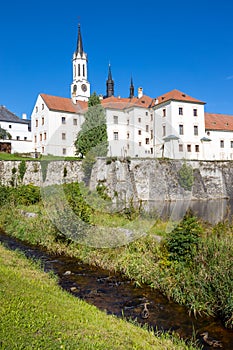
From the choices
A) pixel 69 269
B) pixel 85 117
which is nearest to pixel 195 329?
pixel 69 269

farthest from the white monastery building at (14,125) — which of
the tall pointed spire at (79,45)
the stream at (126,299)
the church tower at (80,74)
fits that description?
the stream at (126,299)

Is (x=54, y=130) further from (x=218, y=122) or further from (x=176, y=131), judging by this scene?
(x=218, y=122)

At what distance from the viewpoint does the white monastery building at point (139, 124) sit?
9.51m

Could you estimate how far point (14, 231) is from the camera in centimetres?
1659

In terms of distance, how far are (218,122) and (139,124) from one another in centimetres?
4827

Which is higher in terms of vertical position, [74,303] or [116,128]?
[116,128]

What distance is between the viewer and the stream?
6.78 metres

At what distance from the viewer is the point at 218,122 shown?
5416cm

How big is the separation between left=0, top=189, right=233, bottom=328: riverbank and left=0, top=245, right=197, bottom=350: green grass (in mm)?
1848

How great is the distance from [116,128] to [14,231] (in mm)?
9925

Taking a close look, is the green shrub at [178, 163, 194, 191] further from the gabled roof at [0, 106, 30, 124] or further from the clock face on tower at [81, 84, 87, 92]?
the clock face on tower at [81, 84, 87, 92]

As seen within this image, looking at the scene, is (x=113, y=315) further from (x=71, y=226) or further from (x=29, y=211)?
(x=29, y=211)

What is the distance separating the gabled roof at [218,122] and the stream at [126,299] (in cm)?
4422

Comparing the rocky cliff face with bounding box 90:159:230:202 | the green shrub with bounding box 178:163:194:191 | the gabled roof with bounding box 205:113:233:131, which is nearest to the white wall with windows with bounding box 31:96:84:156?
the rocky cliff face with bounding box 90:159:230:202
